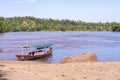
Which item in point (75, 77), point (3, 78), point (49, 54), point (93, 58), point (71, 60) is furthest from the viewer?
point (49, 54)

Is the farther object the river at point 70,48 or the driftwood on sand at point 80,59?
the river at point 70,48

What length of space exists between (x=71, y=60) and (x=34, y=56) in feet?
55.6

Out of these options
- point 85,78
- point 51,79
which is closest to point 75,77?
point 85,78

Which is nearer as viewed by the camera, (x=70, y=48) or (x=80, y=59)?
(x=80, y=59)

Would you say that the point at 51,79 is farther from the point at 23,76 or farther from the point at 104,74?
the point at 104,74

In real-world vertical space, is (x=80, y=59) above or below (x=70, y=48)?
above

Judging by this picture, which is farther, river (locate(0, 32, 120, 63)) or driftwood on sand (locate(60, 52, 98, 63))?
river (locate(0, 32, 120, 63))

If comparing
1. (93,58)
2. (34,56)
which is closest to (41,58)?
(34,56)

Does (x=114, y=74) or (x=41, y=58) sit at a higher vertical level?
(x=114, y=74)

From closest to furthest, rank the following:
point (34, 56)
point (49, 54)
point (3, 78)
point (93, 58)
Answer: point (3, 78)
point (93, 58)
point (34, 56)
point (49, 54)

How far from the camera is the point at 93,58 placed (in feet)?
89.5

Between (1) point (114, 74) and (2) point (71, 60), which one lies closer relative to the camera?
(1) point (114, 74)

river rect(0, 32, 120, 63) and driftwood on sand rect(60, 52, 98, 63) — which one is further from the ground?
driftwood on sand rect(60, 52, 98, 63)

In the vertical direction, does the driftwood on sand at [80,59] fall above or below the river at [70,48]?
above
